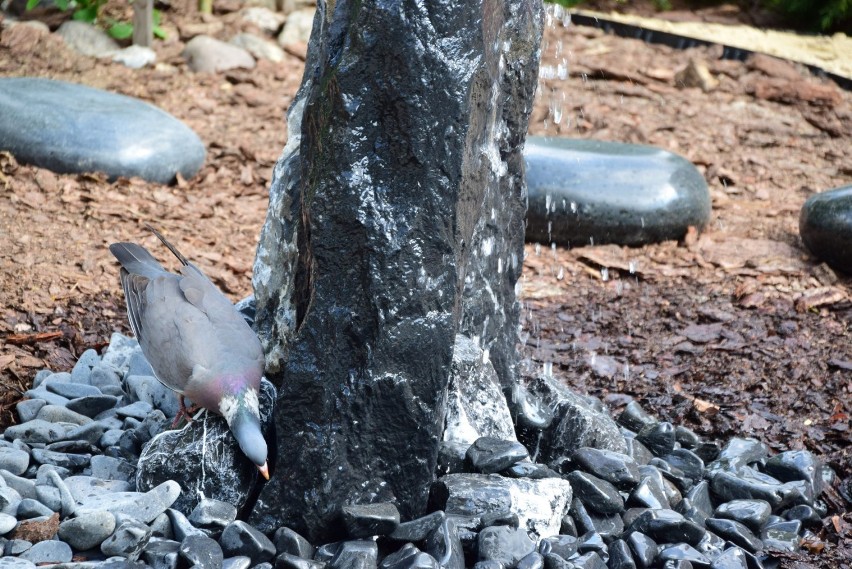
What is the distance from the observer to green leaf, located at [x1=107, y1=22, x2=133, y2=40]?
25.7 feet

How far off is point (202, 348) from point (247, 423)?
0.30 metres

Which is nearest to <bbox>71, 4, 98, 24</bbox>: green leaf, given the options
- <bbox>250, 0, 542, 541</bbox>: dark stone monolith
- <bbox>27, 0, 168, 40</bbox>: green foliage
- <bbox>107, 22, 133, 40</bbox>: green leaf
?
<bbox>27, 0, 168, 40</bbox>: green foliage

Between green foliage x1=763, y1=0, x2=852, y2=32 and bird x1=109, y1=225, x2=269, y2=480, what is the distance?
740 cm

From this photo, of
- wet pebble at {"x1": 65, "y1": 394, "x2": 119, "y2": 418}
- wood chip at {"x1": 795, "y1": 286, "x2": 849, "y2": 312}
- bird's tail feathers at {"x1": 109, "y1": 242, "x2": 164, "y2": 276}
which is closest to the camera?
bird's tail feathers at {"x1": 109, "y1": 242, "x2": 164, "y2": 276}

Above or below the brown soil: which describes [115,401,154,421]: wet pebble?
below

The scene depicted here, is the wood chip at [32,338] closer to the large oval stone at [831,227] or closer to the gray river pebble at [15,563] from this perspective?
the gray river pebble at [15,563]

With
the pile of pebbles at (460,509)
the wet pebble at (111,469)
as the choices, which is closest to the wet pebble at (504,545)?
the pile of pebbles at (460,509)

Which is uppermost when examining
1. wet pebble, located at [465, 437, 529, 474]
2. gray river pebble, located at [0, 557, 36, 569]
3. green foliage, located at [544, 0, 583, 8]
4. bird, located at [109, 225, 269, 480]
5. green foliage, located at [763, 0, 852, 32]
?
green foliage, located at [763, 0, 852, 32]

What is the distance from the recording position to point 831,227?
16.7 ft

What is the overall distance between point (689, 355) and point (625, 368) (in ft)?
1.06

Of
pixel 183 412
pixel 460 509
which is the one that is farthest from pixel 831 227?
pixel 183 412

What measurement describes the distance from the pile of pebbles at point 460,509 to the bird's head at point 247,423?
0.57 feet

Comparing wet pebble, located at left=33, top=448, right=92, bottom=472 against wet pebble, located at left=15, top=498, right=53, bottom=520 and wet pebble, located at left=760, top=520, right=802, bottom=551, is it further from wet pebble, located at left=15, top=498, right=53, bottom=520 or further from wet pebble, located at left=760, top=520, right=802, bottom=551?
wet pebble, located at left=760, top=520, right=802, bottom=551

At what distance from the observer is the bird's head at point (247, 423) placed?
271 centimetres
